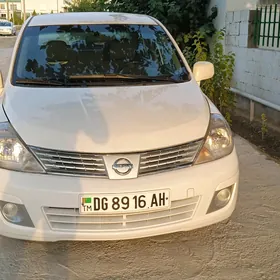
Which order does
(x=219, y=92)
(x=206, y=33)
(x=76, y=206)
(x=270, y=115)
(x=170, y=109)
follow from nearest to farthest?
(x=76, y=206) < (x=170, y=109) < (x=270, y=115) < (x=219, y=92) < (x=206, y=33)

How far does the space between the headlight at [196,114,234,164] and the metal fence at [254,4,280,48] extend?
152 inches

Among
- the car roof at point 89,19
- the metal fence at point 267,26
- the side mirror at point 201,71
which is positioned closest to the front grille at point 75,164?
the side mirror at point 201,71

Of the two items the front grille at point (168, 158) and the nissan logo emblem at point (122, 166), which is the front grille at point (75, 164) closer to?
the nissan logo emblem at point (122, 166)

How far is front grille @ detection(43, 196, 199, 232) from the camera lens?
2.86 m

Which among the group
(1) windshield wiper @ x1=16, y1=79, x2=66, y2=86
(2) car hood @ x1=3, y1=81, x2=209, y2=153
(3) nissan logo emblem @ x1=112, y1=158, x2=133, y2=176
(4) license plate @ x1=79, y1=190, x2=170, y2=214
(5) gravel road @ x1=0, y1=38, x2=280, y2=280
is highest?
(1) windshield wiper @ x1=16, y1=79, x2=66, y2=86

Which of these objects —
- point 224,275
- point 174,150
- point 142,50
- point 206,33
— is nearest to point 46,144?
point 174,150

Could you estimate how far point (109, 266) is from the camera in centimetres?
306

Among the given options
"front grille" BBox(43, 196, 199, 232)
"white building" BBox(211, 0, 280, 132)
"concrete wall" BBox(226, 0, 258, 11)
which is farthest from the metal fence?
"front grille" BBox(43, 196, 199, 232)

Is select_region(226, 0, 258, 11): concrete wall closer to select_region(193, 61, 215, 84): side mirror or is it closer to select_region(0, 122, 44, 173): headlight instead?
select_region(193, 61, 215, 84): side mirror

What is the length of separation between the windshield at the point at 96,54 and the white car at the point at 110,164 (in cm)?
33

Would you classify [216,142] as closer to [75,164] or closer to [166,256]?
[166,256]

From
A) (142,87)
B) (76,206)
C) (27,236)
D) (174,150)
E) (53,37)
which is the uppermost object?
(53,37)

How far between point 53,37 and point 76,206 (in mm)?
1970

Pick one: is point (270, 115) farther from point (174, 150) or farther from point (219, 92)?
point (174, 150)
